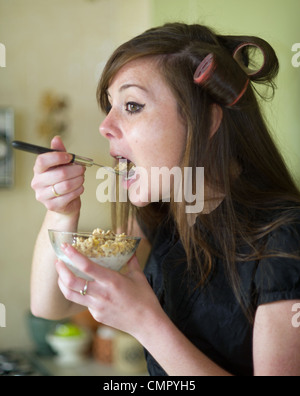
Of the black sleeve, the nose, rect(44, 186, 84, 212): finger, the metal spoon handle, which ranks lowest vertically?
the black sleeve

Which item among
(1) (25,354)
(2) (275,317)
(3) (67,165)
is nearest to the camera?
(2) (275,317)

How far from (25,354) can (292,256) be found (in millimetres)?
1774

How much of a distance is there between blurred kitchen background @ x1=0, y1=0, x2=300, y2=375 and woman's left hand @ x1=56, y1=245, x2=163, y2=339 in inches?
63.1

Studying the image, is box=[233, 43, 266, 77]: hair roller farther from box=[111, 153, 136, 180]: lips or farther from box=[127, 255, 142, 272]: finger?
box=[127, 255, 142, 272]: finger

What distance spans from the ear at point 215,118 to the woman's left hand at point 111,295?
0.33 m

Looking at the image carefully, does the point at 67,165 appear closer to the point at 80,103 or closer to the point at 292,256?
the point at 292,256

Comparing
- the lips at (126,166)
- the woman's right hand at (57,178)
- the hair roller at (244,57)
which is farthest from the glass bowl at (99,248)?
the hair roller at (244,57)

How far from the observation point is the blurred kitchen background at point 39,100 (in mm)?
2314

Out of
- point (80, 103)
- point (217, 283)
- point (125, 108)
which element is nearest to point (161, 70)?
point (125, 108)

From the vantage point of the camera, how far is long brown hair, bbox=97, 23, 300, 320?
796mm

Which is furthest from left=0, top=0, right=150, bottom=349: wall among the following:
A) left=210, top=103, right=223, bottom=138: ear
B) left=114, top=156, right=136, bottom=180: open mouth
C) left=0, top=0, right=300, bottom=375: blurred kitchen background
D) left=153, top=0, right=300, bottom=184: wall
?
left=210, top=103, right=223, bottom=138: ear

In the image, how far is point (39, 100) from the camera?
2.38 metres

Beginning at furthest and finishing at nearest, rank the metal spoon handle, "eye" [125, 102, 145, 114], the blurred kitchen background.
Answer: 1. the blurred kitchen background
2. "eye" [125, 102, 145, 114]
3. the metal spoon handle

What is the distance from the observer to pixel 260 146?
2.84 feet
